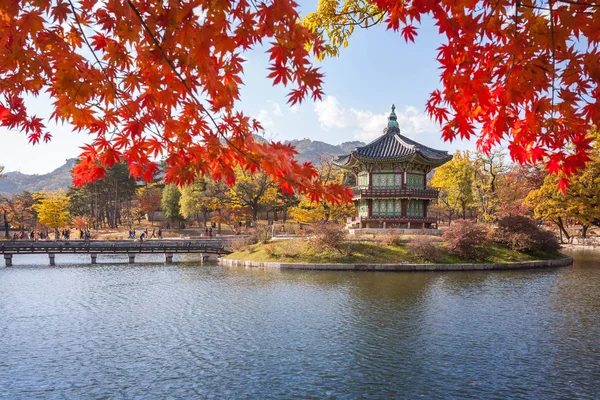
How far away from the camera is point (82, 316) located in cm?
1598

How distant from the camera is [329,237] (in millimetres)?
31328

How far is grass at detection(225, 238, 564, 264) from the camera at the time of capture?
29.9m

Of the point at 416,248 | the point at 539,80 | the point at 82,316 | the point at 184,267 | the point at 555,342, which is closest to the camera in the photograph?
the point at 539,80

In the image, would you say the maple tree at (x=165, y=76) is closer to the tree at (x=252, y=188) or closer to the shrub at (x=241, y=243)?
the shrub at (x=241, y=243)

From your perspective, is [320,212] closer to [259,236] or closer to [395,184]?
[395,184]

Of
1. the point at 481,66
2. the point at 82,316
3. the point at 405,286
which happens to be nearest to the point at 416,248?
the point at 405,286

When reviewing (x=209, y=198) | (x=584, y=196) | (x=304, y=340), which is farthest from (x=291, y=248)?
(x=209, y=198)

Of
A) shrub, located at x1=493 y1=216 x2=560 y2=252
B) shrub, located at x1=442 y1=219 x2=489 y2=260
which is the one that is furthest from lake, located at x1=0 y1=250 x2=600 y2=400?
shrub, located at x1=493 y1=216 x2=560 y2=252

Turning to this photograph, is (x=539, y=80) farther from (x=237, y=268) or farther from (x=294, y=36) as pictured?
(x=237, y=268)

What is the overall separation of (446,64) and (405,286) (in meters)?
18.3

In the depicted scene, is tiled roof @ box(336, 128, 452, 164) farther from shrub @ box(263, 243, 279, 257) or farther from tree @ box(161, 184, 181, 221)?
tree @ box(161, 184, 181, 221)

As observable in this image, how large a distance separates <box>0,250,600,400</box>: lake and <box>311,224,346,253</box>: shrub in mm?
8594

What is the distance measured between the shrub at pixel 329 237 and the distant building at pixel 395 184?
9.36m

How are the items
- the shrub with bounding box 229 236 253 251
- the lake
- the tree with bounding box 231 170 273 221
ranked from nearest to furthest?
the lake, the shrub with bounding box 229 236 253 251, the tree with bounding box 231 170 273 221
